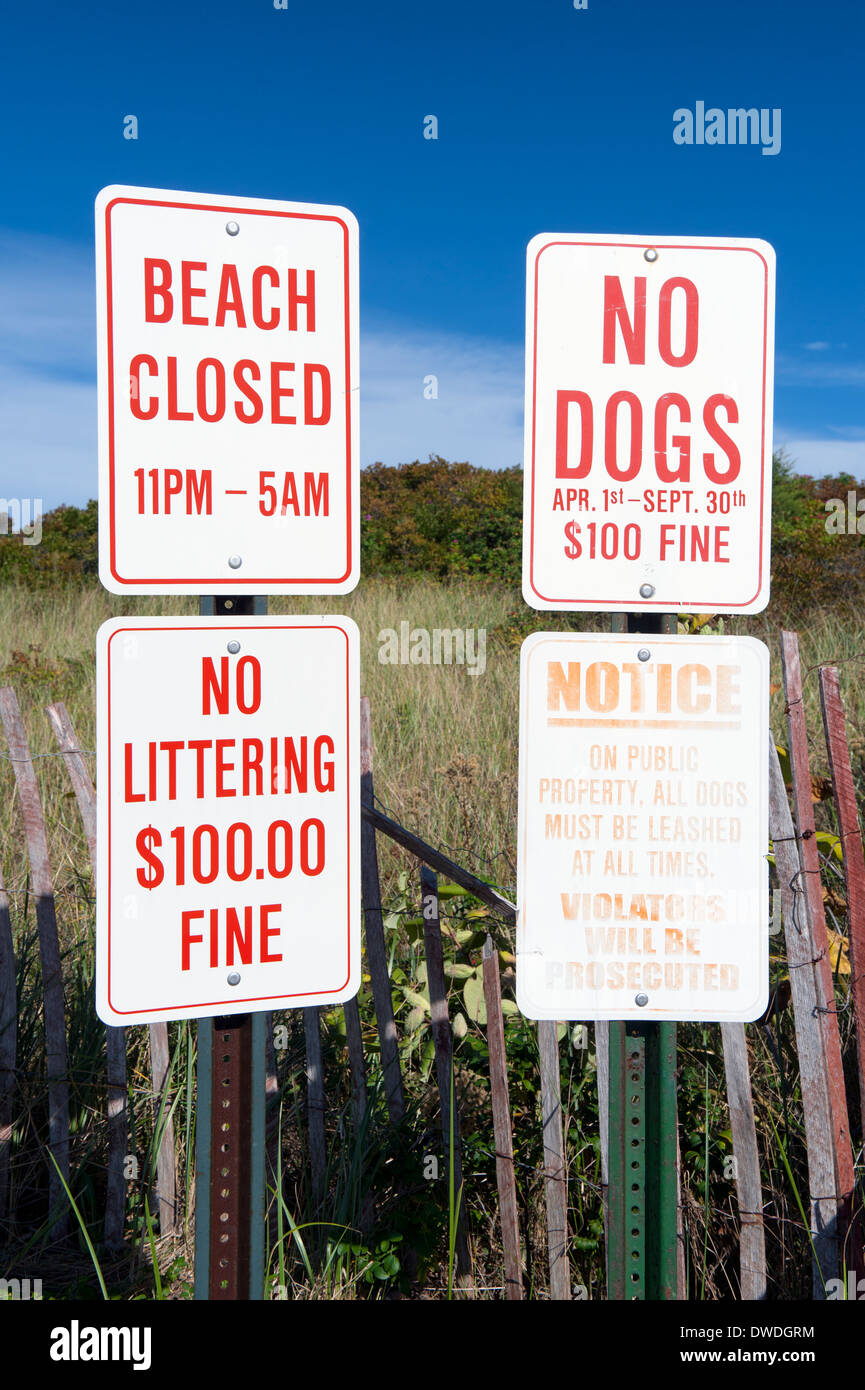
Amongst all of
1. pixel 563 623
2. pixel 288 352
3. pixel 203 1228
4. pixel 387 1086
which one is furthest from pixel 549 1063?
pixel 563 623

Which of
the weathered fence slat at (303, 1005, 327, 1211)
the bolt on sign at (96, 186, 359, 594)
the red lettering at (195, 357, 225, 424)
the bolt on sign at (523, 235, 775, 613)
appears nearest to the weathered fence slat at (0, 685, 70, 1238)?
the weathered fence slat at (303, 1005, 327, 1211)

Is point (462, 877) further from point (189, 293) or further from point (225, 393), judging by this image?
point (189, 293)

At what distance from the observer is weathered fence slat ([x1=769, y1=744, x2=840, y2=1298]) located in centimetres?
222

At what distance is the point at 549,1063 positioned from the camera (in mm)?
2285

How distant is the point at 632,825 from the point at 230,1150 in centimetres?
87

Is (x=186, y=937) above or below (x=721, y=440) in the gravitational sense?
below

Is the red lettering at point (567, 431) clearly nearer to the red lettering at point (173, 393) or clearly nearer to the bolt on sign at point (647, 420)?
the bolt on sign at point (647, 420)

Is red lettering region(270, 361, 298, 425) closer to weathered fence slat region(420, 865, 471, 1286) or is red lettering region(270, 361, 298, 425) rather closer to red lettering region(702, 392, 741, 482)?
red lettering region(702, 392, 741, 482)

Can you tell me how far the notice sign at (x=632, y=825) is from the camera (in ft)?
5.69

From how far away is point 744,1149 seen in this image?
2238 millimetres

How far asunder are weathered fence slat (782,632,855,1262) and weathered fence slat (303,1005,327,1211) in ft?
4.03

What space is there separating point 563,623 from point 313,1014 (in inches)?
305

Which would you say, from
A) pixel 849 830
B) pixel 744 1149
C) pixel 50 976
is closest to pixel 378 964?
pixel 50 976
